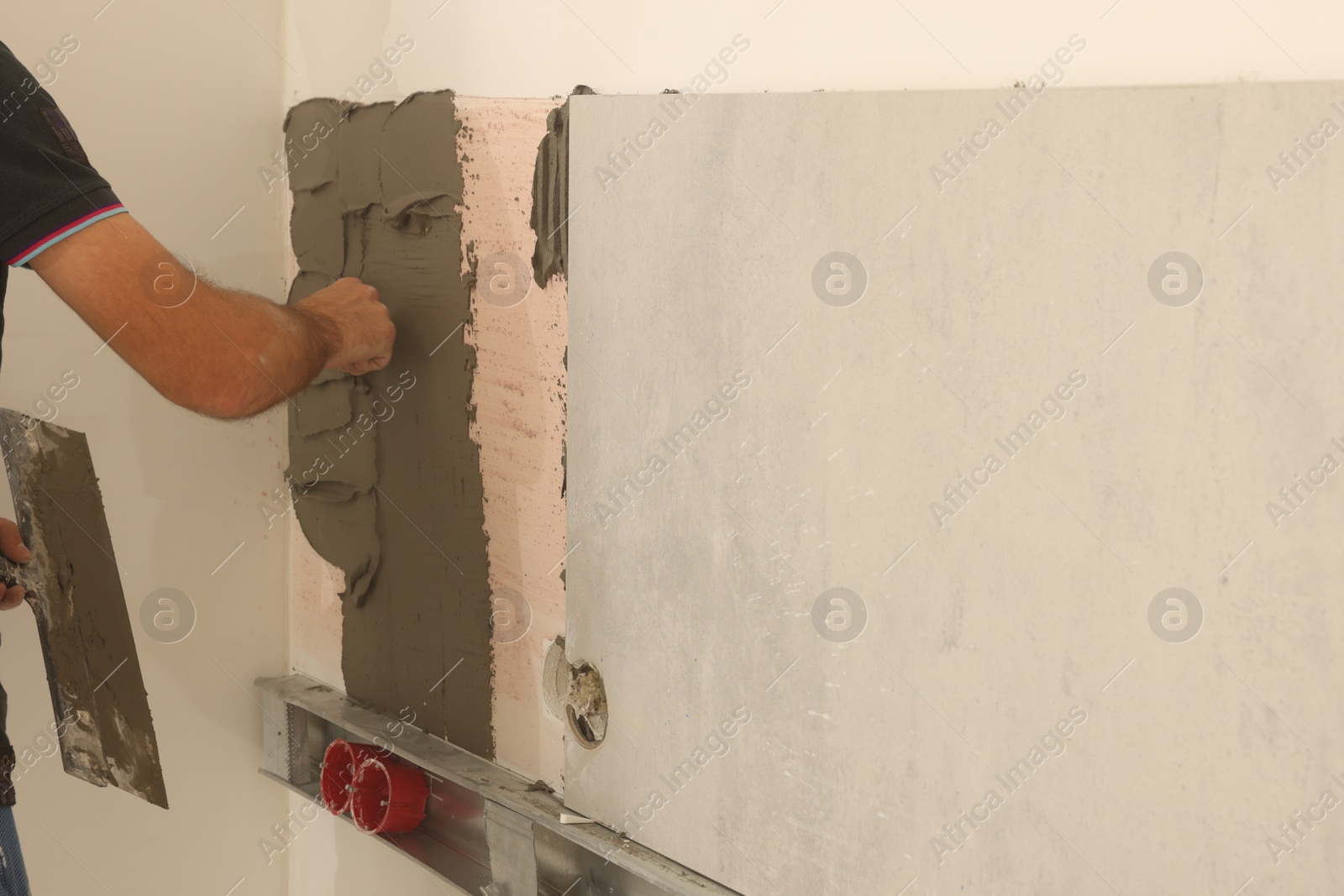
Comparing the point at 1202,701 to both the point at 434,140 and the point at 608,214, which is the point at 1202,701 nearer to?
the point at 608,214

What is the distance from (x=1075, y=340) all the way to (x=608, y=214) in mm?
573

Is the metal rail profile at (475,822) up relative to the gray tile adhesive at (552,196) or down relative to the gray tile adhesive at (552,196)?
down

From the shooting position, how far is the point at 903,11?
94cm

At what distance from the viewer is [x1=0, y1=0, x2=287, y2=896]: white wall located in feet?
5.09

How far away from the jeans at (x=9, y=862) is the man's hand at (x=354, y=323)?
70 centimetres

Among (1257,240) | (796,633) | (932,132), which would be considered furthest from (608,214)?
(1257,240)

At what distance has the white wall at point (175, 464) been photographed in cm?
155

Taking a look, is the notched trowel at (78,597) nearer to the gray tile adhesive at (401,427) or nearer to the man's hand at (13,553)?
the man's hand at (13,553)

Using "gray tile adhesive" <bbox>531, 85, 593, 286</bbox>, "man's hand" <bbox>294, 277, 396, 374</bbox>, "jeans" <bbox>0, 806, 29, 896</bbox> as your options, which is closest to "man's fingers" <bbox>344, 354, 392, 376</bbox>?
"man's hand" <bbox>294, 277, 396, 374</bbox>

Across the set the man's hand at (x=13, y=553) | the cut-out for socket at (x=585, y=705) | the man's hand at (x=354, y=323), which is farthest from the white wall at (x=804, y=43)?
the man's hand at (x=13, y=553)

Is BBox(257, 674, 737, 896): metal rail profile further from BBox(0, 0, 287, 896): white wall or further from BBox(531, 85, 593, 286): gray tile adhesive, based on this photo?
BBox(531, 85, 593, 286): gray tile adhesive

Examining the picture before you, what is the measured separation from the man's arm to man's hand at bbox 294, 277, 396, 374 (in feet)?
0.06

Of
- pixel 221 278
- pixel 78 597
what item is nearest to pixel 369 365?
pixel 221 278

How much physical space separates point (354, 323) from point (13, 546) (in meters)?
0.55
